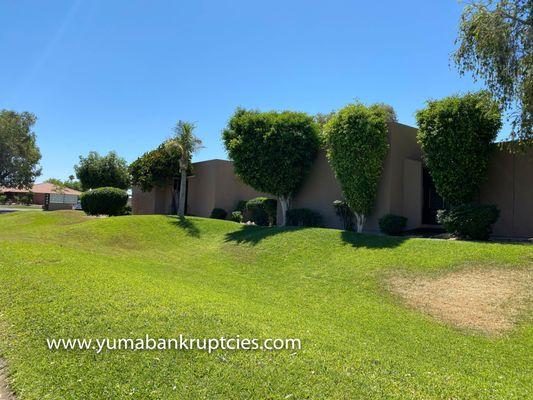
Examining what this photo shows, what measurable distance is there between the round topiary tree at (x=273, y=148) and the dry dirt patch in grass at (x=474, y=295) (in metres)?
9.02

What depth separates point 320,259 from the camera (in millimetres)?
12758

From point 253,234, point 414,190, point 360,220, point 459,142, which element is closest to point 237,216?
point 253,234

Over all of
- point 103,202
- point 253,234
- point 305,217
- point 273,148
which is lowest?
A: point 253,234

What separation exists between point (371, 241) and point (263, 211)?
8578 mm

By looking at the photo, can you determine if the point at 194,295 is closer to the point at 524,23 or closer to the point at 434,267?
the point at 434,267

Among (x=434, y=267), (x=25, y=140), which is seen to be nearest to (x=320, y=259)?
(x=434, y=267)

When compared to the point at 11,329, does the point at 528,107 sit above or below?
above

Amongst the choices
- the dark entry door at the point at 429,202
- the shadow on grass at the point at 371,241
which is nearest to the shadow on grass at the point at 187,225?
the shadow on grass at the point at 371,241

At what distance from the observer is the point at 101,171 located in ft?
131

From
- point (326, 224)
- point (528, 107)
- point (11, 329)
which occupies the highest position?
point (528, 107)

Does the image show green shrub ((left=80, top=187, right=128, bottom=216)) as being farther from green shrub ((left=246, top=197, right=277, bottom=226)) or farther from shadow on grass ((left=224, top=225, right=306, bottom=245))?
shadow on grass ((left=224, top=225, right=306, bottom=245))

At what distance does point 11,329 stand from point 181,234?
12.5 meters

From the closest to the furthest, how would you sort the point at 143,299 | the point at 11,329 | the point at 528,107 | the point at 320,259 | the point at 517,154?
the point at 11,329, the point at 143,299, the point at 528,107, the point at 320,259, the point at 517,154

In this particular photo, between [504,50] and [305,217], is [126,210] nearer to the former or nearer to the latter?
[305,217]
